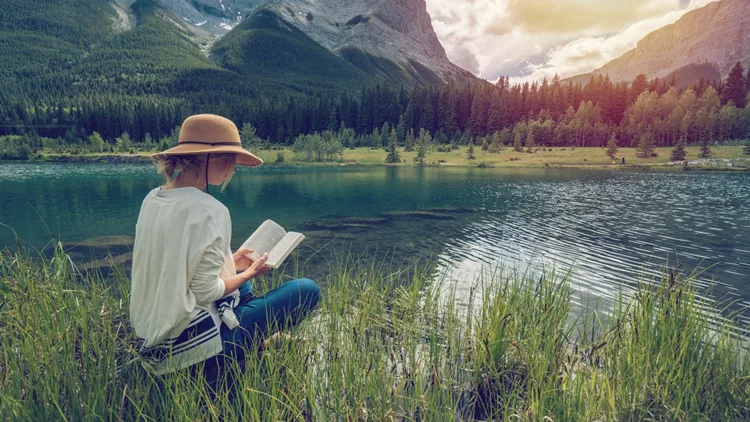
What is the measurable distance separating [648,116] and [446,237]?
9980 centimetres

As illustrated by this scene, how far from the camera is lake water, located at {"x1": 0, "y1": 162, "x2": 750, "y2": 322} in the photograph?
13.4m

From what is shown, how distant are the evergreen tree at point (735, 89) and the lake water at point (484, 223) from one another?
82116 millimetres

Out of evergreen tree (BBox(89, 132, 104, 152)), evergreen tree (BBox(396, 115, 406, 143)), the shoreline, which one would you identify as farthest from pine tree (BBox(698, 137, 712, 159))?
evergreen tree (BBox(89, 132, 104, 152))

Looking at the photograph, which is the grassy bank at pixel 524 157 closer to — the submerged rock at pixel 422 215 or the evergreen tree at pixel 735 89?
the evergreen tree at pixel 735 89

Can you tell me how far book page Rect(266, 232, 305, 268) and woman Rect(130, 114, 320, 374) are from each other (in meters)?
0.09

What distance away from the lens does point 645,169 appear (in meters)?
65.1

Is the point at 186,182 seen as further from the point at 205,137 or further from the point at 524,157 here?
the point at 524,157

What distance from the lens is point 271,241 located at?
155 inches

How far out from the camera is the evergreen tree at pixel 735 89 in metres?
94.6

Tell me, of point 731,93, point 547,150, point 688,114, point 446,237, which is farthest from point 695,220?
Result: point 731,93

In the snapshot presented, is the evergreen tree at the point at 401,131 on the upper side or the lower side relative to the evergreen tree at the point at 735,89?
lower

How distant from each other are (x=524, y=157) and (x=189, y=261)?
8419 centimetres

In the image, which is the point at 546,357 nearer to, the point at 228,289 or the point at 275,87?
the point at 228,289

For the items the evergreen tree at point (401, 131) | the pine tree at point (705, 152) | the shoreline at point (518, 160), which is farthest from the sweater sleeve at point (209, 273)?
the evergreen tree at point (401, 131)
